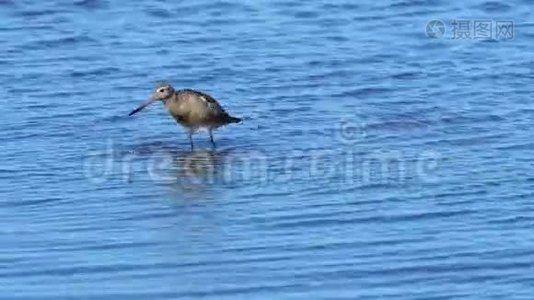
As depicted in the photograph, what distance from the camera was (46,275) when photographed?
9.70 m

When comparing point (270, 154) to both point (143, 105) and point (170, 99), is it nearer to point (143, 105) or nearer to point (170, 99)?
point (170, 99)

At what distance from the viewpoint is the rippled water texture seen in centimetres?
983

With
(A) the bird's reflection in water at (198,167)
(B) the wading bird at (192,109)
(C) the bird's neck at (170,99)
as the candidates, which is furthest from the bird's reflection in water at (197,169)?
(C) the bird's neck at (170,99)

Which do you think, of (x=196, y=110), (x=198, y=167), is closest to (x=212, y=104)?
(x=196, y=110)

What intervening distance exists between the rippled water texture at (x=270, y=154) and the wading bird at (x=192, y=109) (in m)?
0.17

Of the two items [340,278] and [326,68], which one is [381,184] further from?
[326,68]

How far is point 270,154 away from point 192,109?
3.80 feet

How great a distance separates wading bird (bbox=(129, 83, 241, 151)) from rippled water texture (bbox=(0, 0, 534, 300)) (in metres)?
Answer: 0.17

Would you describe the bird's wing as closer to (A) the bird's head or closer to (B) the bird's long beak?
(A) the bird's head

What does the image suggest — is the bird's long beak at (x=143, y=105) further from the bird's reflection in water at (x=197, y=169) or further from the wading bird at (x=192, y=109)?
the bird's reflection in water at (x=197, y=169)

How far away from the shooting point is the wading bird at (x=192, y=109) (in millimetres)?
13914

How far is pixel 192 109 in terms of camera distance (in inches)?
552
